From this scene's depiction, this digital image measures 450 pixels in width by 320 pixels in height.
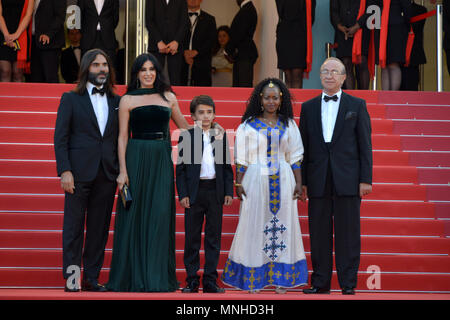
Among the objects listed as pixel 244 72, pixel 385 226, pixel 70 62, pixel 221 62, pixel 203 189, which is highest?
pixel 221 62

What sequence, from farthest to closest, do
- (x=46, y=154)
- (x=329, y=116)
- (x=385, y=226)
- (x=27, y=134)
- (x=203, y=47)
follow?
(x=203, y=47), (x=27, y=134), (x=46, y=154), (x=385, y=226), (x=329, y=116)

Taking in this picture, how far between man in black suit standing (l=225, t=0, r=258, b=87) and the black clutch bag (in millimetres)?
5637

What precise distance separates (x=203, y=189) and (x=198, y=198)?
8 centimetres

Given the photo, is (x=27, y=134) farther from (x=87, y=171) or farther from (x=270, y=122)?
(x=270, y=122)

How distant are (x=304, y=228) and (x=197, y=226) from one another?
5.19ft

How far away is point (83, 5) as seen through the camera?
386 inches

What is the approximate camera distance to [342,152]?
6492 mm

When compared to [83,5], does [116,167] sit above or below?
below

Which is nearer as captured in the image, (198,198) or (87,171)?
(87,171)

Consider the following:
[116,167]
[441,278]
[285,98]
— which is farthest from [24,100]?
[441,278]

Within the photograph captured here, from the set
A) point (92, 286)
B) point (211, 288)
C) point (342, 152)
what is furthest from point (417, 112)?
point (92, 286)

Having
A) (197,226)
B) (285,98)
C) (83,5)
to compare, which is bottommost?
(197,226)

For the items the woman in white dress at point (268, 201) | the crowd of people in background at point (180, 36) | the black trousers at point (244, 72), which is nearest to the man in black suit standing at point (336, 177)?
the woman in white dress at point (268, 201)
